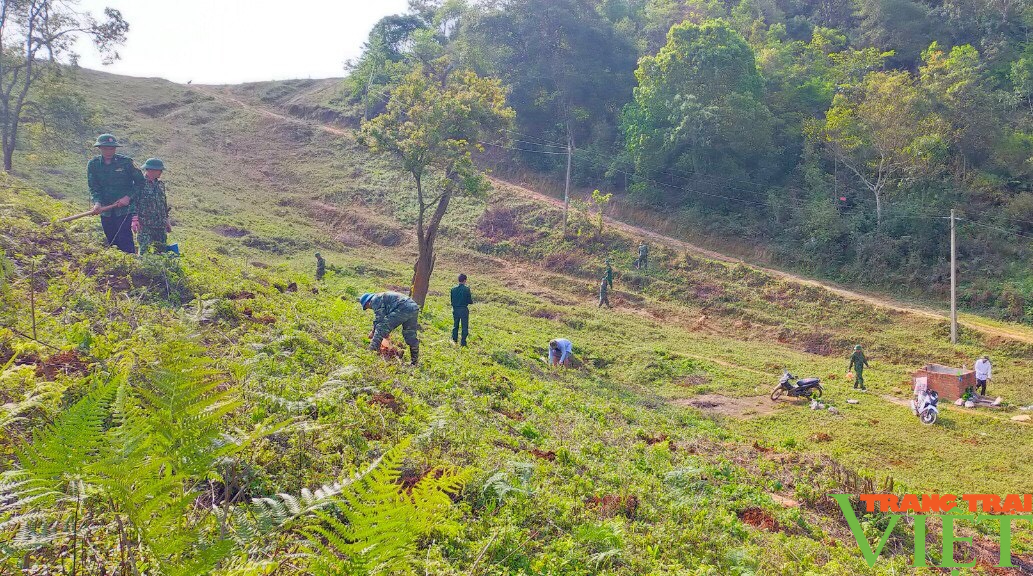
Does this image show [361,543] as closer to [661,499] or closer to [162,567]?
[162,567]

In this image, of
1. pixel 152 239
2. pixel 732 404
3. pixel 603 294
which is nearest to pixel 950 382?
pixel 732 404

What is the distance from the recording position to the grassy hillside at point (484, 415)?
107 inches

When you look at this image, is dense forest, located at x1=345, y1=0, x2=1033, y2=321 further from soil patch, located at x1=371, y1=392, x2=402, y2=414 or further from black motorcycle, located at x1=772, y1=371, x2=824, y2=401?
soil patch, located at x1=371, y1=392, x2=402, y2=414

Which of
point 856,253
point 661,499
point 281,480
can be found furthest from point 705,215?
point 281,480

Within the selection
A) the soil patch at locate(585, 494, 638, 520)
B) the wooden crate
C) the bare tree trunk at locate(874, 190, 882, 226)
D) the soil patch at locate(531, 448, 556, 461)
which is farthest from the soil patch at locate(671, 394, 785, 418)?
the bare tree trunk at locate(874, 190, 882, 226)

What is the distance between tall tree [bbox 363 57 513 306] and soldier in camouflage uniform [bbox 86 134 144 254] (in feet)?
25.8

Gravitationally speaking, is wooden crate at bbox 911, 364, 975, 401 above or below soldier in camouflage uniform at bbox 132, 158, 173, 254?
below

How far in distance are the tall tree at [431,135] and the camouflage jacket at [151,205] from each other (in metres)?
7.40

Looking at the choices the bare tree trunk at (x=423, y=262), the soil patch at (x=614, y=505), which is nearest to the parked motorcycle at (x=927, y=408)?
the soil patch at (x=614, y=505)

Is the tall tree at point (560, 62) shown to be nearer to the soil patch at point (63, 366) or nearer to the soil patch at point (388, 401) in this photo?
the soil patch at point (388, 401)

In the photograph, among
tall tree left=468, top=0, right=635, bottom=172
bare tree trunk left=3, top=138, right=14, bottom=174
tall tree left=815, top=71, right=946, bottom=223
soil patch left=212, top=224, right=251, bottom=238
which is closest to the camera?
bare tree trunk left=3, top=138, right=14, bottom=174

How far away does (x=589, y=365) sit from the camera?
668 inches

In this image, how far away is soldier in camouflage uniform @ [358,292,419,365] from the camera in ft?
29.9

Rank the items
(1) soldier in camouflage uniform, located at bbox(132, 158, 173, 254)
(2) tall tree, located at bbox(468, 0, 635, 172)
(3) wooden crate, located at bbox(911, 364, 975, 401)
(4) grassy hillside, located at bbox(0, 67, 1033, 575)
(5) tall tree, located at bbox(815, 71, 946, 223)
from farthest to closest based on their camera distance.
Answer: (2) tall tree, located at bbox(468, 0, 635, 172) → (5) tall tree, located at bbox(815, 71, 946, 223) → (3) wooden crate, located at bbox(911, 364, 975, 401) → (1) soldier in camouflage uniform, located at bbox(132, 158, 173, 254) → (4) grassy hillside, located at bbox(0, 67, 1033, 575)
